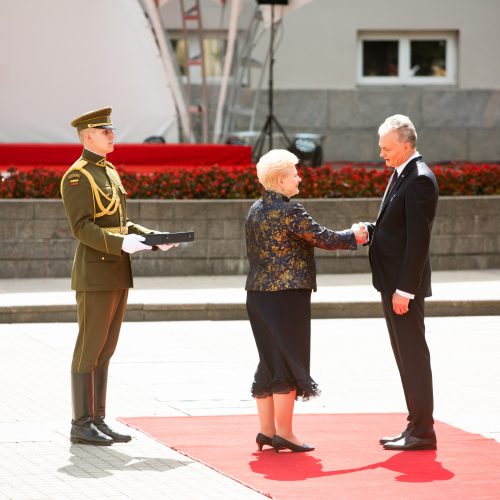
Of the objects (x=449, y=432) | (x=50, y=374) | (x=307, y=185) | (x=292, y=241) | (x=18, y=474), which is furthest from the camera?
(x=307, y=185)

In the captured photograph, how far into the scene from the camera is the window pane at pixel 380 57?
29984mm

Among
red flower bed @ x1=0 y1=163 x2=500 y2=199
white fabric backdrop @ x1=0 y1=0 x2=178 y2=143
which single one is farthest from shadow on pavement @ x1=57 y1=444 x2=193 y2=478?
white fabric backdrop @ x1=0 y1=0 x2=178 y2=143

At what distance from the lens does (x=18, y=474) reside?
7.35 metres

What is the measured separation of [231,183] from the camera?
1733 centimetres

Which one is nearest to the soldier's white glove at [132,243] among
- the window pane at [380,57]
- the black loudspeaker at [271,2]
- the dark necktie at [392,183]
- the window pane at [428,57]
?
the dark necktie at [392,183]

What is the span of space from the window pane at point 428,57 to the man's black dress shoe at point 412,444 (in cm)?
2285

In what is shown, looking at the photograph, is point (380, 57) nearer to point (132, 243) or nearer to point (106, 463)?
point (132, 243)

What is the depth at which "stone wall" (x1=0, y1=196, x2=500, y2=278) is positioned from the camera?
16281 millimetres

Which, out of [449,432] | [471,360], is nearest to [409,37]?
[471,360]

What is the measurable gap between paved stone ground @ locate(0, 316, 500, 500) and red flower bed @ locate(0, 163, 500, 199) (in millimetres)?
3509

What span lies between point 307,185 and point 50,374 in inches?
285

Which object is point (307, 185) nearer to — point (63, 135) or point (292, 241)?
point (63, 135)

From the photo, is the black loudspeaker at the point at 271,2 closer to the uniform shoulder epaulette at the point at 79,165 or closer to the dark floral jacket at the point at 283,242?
the uniform shoulder epaulette at the point at 79,165

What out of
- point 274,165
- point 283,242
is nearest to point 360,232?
point 283,242
